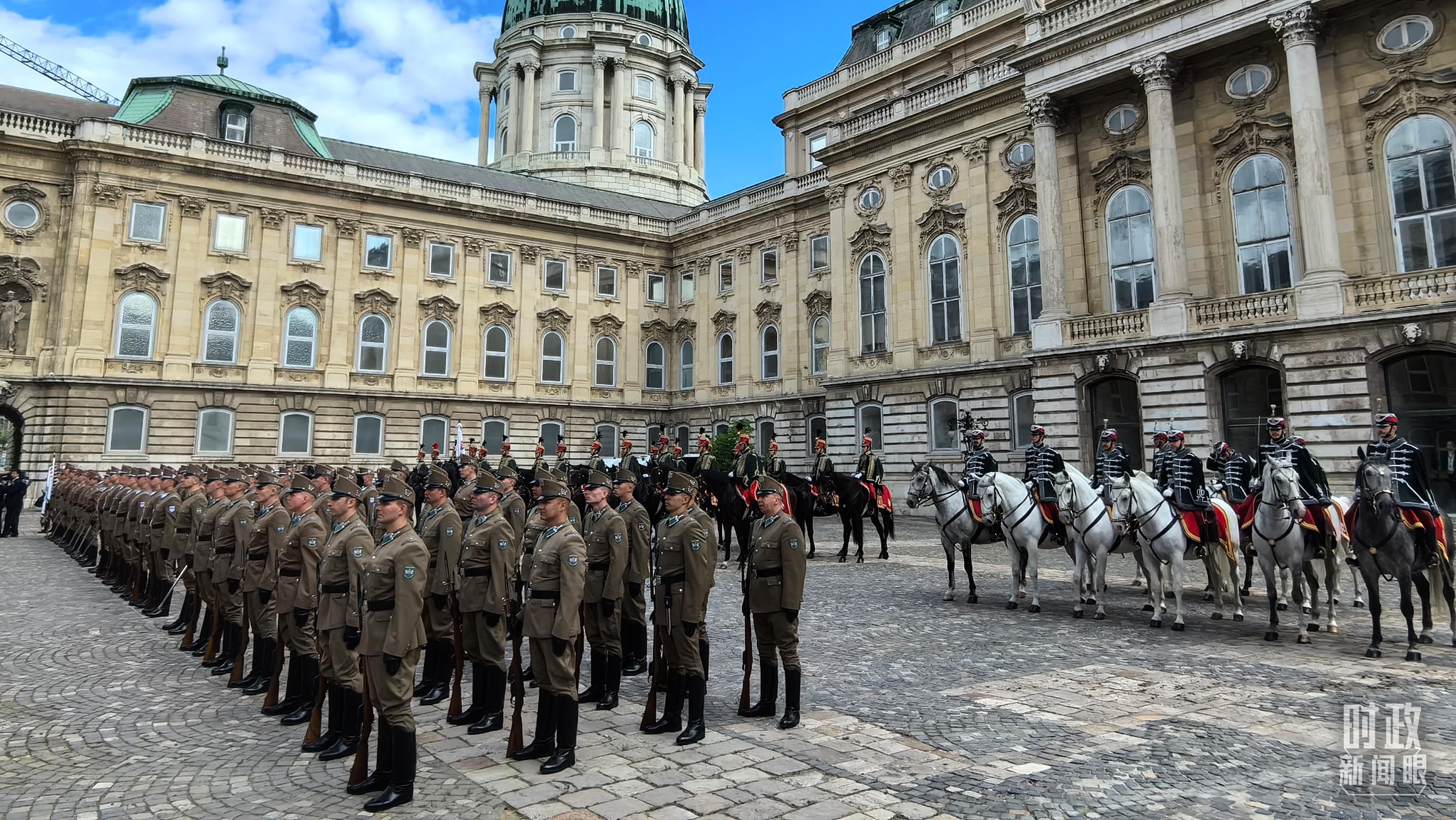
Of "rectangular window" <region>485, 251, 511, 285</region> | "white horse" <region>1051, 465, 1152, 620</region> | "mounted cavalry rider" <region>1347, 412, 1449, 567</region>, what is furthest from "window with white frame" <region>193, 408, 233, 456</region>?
"mounted cavalry rider" <region>1347, 412, 1449, 567</region>

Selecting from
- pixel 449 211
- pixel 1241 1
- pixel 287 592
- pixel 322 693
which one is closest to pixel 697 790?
pixel 322 693

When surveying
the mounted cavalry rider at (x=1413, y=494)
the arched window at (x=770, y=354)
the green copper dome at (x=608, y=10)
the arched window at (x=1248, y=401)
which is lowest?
the mounted cavalry rider at (x=1413, y=494)

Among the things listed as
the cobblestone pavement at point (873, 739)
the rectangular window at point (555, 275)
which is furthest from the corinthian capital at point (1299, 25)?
the rectangular window at point (555, 275)

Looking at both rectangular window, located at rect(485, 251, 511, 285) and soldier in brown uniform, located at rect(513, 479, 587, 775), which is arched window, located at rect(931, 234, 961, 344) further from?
soldier in brown uniform, located at rect(513, 479, 587, 775)

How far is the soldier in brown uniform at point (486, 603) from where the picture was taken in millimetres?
6621

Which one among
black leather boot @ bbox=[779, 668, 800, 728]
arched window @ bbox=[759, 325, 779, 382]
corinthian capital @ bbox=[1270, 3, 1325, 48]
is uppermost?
corinthian capital @ bbox=[1270, 3, 1325, 48]

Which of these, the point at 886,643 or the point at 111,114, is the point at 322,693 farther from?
the point at 111,114

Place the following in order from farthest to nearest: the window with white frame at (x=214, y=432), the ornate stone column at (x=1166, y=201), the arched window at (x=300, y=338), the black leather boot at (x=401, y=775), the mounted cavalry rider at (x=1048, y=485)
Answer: the arched window at (x=300, y=338) < the window with white frame at (x=214, y=432) < the ornate stone column at (x=1166, y=201) < the mounted cavalry rider at (x=1048, y=485) < the black leather boot at (x=401, y=775)

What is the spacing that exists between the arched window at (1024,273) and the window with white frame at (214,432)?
103 ft

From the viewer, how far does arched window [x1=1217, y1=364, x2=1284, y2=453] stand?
68.5 feet

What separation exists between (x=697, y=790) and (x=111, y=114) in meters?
46.1

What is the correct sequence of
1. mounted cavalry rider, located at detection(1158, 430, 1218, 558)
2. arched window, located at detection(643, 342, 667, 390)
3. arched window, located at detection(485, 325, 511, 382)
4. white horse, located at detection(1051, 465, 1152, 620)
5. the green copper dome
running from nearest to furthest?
mounted cavalry rider, located at detection(1158, 430, 1218, 558)
white horse, located at detection(1051, 465, 1152, 620)
arched window, located at detection(485, 325, 511, 382)
arched window, located at detection(643, 342, 667, 390)
the green copper dome

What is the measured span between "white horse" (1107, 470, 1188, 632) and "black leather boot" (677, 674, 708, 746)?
7305mm

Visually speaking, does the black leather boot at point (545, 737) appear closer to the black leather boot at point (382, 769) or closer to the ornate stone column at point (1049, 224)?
the black leather boot at point (382, 769)
